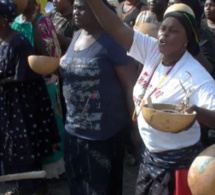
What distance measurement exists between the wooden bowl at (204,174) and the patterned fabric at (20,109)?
1825 mm

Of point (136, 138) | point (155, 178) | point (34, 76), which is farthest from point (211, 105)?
point (136, 138)

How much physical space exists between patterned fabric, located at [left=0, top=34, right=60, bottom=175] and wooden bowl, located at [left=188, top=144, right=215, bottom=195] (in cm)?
183

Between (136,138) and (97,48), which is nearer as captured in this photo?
(97,48)

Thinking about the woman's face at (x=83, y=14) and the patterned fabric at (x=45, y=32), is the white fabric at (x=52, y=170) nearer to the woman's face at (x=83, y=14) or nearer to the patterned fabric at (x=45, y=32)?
the patterned fabric at (x=45, y=32)

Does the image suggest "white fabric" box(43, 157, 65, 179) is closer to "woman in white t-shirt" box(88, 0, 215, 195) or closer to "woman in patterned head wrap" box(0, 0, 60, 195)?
"woman in patterned head wrap" box(0, 0, 60, 195)

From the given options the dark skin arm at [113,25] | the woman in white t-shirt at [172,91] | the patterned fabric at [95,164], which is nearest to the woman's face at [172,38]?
the woman in white t-shirt at [172,91]

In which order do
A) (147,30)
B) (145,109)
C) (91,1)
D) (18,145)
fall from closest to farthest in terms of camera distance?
(145,109) → (91,1) → (147,30) → (18,145)

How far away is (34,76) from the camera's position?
3475 millimetres

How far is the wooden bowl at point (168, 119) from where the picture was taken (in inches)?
75.7

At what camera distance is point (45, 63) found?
9.50ft

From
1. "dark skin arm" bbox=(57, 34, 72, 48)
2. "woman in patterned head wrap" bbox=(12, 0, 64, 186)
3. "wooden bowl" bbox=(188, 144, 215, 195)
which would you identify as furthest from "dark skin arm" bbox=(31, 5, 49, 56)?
"wooden bowl" bbox=(188, 144, 215, 195)

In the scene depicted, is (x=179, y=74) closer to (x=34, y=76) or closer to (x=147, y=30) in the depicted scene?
(x=147, y=30)

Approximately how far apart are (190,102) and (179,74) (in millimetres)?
171

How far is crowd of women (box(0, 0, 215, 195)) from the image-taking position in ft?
7.47
